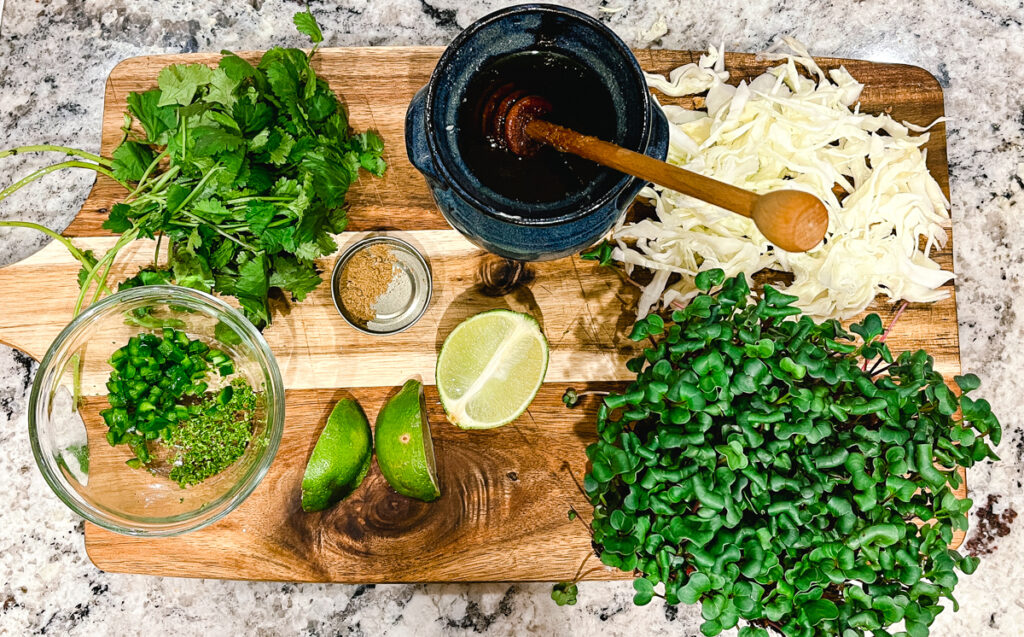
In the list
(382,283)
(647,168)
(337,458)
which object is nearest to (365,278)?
(382,283)

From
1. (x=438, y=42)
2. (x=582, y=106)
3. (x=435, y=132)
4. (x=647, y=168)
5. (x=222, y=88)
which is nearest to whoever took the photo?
(x=647, y=168)

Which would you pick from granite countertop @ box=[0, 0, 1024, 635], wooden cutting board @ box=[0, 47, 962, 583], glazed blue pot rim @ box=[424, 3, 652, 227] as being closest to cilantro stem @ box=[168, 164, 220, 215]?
wooden cutting board @ box=[0, 47, 962, 583]

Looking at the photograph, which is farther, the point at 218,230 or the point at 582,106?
the point at 218,230

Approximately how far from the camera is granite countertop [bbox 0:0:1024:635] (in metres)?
1.77

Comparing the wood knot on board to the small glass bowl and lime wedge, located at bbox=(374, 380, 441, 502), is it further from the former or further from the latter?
the small glass bowl

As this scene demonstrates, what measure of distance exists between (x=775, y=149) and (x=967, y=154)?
0.69 m

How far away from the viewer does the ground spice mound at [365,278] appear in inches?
60.4

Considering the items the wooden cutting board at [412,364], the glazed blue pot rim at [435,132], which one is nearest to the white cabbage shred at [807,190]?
the wooden cutting board at [412,364]

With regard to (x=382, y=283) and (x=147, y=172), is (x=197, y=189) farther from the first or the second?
(x=382, y=283)

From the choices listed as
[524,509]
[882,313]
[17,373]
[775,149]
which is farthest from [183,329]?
[882,313]

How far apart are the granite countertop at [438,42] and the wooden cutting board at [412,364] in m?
0.29

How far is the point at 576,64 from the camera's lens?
123 centimetres

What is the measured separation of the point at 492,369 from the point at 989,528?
4.41ft

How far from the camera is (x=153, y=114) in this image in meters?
1.41
